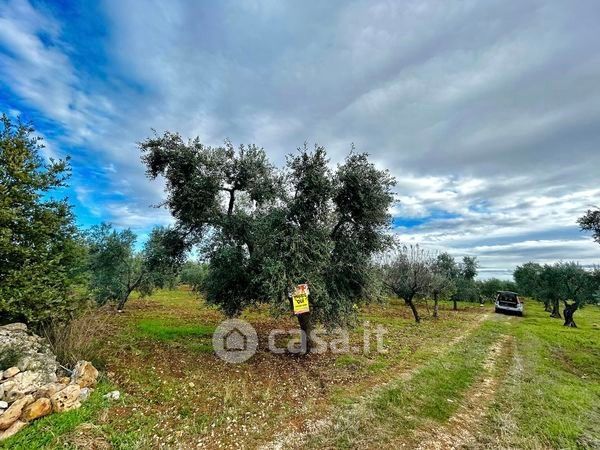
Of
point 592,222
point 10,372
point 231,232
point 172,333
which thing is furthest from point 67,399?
point 592,222

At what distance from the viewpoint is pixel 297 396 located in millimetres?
7695

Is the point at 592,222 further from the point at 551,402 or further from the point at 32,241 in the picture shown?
the point at 32,241

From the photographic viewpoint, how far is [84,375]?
7.07 m

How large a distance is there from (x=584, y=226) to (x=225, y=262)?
763 inches

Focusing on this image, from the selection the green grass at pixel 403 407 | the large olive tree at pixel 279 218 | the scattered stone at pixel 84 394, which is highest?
the large olive tree at pixel 279 218

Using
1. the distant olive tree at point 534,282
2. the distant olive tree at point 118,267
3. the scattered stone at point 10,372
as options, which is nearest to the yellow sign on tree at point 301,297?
the scattered stone at point 10,372

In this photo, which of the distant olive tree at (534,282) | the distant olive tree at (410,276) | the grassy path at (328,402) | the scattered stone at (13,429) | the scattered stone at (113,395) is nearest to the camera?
the scattered stone at (13,429)

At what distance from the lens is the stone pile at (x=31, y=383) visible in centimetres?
540

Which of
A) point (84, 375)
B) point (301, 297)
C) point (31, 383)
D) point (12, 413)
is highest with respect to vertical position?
point (301, 297)

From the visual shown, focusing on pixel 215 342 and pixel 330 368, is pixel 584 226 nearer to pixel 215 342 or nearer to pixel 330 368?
pixel 330 368

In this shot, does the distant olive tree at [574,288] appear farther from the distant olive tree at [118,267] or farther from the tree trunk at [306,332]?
the distant olive tree at [118,267]

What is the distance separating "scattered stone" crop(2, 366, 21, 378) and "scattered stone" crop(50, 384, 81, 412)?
3.53 ft

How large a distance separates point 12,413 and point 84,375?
5.94ft

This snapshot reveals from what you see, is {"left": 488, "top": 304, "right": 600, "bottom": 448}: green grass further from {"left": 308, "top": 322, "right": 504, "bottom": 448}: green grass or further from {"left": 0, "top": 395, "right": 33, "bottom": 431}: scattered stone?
{"left": 0, "top": 395, "right": 33, "bottom": 431}: scattered stone
